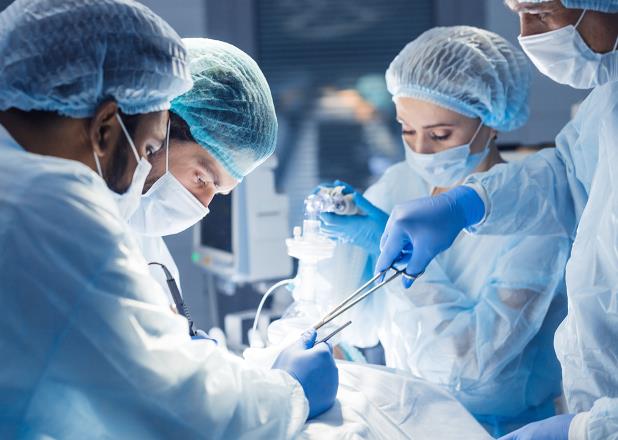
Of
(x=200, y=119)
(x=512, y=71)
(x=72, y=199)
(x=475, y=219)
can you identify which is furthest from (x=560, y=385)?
(x=72, y=199)

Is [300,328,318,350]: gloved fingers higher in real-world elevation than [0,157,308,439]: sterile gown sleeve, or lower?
lower

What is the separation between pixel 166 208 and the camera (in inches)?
66.4

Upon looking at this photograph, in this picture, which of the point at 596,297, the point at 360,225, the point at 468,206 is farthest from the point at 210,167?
the point at 596,297

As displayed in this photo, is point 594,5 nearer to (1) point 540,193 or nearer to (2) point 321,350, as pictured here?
(1) point 540,193

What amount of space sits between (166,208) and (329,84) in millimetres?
2419

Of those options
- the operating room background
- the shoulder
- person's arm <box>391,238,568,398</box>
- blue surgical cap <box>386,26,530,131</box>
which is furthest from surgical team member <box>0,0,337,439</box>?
the operating room background

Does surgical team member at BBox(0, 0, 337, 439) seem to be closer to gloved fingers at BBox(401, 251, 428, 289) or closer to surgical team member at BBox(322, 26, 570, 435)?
gloved fingers at BBox(401, 251, 428, 289)

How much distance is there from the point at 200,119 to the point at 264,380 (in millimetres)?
697

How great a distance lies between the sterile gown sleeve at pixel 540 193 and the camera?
5.77 ft

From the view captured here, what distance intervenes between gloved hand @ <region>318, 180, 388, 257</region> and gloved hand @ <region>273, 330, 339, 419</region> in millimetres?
697

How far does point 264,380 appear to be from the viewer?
1.14 metres

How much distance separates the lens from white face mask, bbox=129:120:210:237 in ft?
5.36

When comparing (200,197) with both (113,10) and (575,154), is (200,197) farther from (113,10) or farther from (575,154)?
(575,154)

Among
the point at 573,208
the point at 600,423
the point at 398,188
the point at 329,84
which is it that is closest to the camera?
the point at 600,423
